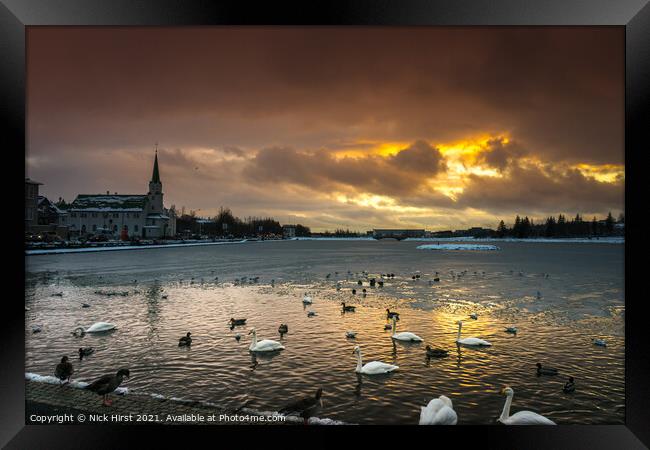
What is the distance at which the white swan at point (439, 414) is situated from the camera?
5281mm

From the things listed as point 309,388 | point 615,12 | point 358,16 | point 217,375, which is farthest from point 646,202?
point 217,375

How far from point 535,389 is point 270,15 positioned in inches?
268

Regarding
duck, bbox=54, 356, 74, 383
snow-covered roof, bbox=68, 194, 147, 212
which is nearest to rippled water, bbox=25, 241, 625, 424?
duck, bbox=54, 356, 74, 383

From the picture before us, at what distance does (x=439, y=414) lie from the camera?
5344mm

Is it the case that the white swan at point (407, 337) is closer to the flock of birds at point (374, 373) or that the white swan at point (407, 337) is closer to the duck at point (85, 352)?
the flock of birds at point (374, 373)

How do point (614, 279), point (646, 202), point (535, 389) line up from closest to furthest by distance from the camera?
point (646, 202) < point (535, 389) < point (614, 279)

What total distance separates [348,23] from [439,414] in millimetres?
4810

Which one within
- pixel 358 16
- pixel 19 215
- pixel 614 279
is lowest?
pixel 614 279

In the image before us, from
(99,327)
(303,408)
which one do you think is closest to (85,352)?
(99,327)

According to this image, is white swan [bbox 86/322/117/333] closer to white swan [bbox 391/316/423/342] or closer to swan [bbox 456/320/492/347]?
white swan [bbox 391/316/423/342]

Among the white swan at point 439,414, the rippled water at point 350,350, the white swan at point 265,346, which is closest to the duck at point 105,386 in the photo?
the rippled water at point 350,350

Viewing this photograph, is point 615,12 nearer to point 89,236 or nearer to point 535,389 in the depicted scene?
point 535,389

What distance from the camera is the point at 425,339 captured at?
10.1m

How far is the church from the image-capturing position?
6894cm
